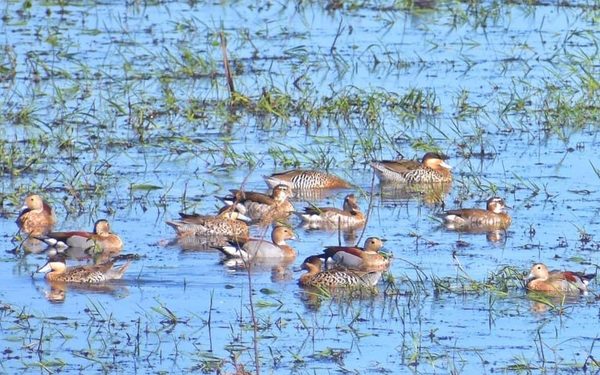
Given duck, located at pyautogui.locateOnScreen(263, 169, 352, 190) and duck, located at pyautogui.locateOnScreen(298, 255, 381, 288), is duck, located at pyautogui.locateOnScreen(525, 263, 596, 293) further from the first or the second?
duck, located at pyautogui.locateOnScreen(263, 169, 352, 190)

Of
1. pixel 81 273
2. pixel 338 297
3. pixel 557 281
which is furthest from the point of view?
pixel 81 273

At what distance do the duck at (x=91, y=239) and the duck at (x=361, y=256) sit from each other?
5.09 ft

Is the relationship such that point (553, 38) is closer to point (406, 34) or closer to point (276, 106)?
point (406, 34)

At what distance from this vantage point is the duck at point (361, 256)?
12.4 m

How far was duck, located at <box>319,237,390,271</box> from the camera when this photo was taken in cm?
1238

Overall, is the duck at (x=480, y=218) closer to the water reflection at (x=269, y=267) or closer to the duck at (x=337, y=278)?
the water reflection at (x=269, y=267)

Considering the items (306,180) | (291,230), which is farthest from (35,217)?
(306,180)

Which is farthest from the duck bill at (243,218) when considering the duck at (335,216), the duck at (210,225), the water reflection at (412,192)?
the water reflection at (412,192)

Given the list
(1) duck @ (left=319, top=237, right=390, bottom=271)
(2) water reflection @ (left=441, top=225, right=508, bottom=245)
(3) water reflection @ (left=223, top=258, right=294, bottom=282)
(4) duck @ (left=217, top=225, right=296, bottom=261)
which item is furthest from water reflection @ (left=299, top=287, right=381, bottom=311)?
(2) water reflection @ (left=441, top=225, right=508, bottom=245)

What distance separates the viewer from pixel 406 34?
2227 cm

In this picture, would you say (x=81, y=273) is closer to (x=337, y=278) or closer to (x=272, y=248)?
(x=272, y=248)

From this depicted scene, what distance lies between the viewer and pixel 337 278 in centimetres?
1205

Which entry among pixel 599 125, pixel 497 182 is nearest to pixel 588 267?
pixel 497 182

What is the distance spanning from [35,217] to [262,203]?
6.76 feet
